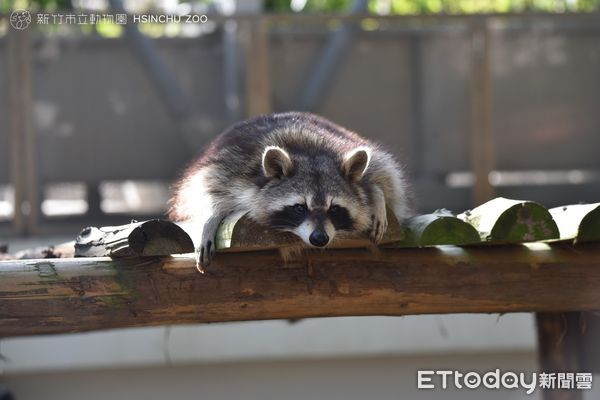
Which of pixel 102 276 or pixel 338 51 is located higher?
pixel 338 51

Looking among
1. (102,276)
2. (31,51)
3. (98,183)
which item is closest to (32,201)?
(98,183)

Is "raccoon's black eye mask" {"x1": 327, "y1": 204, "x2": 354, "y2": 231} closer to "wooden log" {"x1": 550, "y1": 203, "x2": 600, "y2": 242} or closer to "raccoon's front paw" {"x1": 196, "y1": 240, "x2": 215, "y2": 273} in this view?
"raccoon's front paw" {"x1": 196, "y1": 240, "x2": 215, "y2": 273}

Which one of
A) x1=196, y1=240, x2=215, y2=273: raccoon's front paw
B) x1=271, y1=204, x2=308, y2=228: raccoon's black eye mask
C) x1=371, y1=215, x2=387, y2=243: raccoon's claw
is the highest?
x1=271, y1=204, x2=308, y2=228: raccoon's black eye mask

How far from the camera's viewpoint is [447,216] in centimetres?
A: 328

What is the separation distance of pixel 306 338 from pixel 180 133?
1.85 meters

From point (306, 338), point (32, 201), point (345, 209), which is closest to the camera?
point (345, 209)

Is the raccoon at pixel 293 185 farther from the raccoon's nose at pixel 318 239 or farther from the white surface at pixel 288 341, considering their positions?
the white surface at pixel 288 341

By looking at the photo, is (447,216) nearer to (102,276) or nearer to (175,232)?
(175,232)

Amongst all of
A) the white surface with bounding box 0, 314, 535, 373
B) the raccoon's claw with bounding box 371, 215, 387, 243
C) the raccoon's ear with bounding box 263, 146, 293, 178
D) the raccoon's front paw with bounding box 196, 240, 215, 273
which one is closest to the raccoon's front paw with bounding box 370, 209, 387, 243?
the raccoon's claw with bounding box 371, 215, 387, 243

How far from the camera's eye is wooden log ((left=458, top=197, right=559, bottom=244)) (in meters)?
3.25

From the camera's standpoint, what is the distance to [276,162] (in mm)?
3660

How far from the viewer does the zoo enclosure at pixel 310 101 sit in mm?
6582

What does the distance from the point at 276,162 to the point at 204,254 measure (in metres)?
0.59

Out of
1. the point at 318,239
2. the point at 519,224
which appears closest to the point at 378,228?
the point at 318,239
